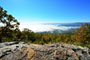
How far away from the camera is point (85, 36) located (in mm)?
29203

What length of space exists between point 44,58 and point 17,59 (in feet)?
5.39

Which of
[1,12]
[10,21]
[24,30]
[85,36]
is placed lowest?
[85,36]

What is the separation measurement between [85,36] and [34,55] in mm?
28681

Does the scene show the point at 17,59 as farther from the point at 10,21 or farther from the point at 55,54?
the point at 10,21

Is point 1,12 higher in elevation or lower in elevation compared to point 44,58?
higher

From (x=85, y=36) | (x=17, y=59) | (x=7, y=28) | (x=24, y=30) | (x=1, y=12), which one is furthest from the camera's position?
(x=24, y=30)

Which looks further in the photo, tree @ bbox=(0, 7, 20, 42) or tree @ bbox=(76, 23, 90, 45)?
tree @ bbox=(76, 23, 90, 45)

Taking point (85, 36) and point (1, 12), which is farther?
point (85, 36)

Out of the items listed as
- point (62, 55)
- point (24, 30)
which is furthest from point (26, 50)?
point (24, 30)

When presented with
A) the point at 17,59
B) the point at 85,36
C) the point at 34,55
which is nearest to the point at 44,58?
the point at 34,55

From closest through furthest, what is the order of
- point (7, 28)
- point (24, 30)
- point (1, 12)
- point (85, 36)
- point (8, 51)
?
1. point (8, 51)
2. point (1, 12)
3. point (7, 28)
4. point (85, 36)
5. point (24, 30)

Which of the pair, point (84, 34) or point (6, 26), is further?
point (84, 34)

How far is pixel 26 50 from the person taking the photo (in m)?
5.50

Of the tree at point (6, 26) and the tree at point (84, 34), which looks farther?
the tree at point (84, 34)
